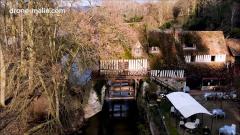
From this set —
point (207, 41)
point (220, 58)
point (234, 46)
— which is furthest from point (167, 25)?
point (220, 58)

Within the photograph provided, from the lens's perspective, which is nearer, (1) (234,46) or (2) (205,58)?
(2) (205,58)

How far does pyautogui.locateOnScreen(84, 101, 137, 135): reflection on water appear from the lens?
79.5 feet

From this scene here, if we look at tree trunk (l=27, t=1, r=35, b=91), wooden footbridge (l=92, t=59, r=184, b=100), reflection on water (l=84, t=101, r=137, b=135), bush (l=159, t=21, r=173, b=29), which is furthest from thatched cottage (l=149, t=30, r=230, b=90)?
bush (l=159, t=21, r=173, b=29)

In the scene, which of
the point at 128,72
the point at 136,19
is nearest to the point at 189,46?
the point at 128,72

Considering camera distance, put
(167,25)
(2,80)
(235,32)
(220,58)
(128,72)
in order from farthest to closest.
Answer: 1. (167,25)
2. (235,32)
3. (220,58)
4. (128,72)
5. (2,80)

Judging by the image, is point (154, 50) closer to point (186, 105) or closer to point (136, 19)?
point (186, 105)

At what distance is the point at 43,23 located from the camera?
1967cm

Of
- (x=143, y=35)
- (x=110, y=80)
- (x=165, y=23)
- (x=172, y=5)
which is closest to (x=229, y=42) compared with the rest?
(x=143, y=35)

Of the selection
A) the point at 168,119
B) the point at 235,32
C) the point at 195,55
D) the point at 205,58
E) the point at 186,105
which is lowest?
the point at 168,119

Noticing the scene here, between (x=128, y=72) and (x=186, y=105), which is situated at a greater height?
(x=128, y=72)

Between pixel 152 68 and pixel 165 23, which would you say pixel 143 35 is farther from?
pixel 165 23

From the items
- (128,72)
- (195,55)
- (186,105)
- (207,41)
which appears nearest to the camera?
(186,105)

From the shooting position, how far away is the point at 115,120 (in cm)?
2672

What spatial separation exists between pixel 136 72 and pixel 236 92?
7.87 m
